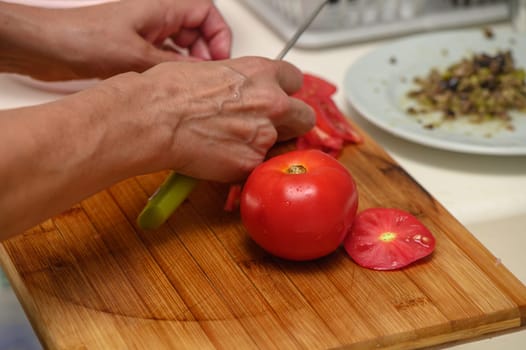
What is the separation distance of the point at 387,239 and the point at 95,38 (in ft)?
1.79

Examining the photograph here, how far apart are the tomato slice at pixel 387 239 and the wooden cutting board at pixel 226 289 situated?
0.05 feet

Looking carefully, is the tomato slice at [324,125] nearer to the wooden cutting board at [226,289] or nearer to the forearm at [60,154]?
the wooden cutting board at [226,289]

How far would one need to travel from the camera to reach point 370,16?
1.84 metres

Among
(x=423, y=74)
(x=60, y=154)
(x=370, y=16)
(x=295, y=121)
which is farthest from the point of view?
(x=370, y=16)

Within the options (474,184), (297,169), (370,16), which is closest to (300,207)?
(297,169)

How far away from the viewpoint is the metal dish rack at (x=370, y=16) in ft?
5.91

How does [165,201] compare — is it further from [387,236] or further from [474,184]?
[474,184]

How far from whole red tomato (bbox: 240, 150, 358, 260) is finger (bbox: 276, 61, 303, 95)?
157 mm

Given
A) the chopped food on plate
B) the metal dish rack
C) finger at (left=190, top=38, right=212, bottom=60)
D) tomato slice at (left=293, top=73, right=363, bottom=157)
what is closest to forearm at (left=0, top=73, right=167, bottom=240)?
tomato slice at (left=293, top=73, right=363, bottom=157)

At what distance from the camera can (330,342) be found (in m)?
0.98

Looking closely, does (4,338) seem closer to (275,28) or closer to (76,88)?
(76,88)

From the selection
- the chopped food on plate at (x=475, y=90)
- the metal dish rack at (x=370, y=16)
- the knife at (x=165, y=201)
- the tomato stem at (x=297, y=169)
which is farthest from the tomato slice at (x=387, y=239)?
the metal dish rack at (x=370, y=16)

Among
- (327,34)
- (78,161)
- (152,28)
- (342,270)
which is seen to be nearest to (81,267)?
(78,161)

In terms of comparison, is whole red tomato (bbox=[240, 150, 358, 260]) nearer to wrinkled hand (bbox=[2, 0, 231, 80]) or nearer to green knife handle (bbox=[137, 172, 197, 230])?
green knife handle (bbox=[137, 172, 197, 230])
